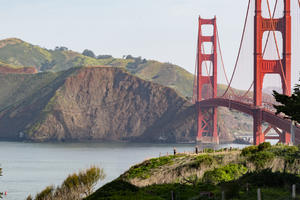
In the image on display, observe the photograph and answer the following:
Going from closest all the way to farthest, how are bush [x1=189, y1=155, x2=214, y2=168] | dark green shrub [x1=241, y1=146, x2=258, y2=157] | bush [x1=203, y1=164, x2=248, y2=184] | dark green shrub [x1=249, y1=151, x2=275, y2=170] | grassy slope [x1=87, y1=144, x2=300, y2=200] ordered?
grassy slope [x1=87, y1=144, x2=300, y2=200], bush [x1=203, y1=164, x2=248, y2=184], dark green shrub [x1=249, y1=151, x2=275, y2=170], bush [x1=189, y1=155, x2=214, y2=168], dark green shrub [x1=241, y1=146, x2=258, y2=157]

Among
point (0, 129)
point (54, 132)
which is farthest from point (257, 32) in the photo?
point (0, 129)

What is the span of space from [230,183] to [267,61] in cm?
5381

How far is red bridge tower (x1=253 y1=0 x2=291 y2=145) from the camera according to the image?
243 ft

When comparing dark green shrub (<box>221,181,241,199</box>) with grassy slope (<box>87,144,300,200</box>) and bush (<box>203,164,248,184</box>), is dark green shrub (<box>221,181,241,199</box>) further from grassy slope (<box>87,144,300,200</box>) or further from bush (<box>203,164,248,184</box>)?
bush (<box>203,164,248,184</box>)

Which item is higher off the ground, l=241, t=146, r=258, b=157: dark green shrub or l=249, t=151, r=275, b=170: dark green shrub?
l=241, t=146, r=258, b=157: dark green shrub

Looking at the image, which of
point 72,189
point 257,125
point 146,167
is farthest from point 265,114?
point 72,189

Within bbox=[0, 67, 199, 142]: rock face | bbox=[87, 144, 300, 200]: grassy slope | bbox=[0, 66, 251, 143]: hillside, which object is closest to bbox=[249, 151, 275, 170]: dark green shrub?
bbox=[87, 144, 300, 200]: grassy slope

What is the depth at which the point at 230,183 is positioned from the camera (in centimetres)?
2469

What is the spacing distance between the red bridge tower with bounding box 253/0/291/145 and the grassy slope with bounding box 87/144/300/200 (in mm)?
38526

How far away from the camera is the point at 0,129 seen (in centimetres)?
17438

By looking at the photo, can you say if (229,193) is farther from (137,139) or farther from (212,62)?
(137,139)

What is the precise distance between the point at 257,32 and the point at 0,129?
109 m

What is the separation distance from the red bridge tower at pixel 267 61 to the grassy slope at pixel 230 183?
38.5 m

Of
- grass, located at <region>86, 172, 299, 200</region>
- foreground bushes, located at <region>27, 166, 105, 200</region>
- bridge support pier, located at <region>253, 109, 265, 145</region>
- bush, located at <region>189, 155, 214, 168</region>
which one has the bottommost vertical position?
foreground bushes, located at <region>27, 166, 105, 200</region>
